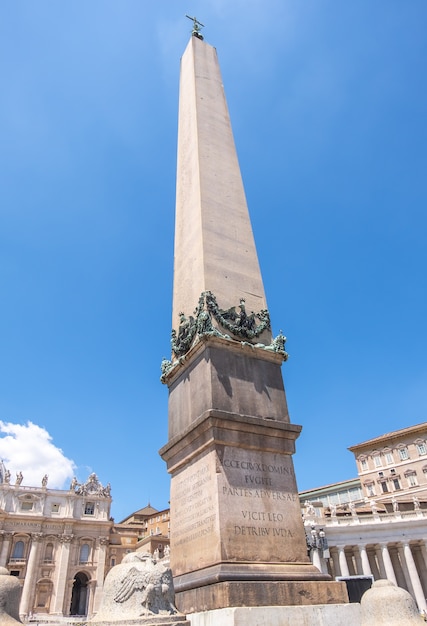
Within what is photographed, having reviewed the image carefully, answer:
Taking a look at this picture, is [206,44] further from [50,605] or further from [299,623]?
[50,605]

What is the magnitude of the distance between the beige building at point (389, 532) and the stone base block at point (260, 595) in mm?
31868

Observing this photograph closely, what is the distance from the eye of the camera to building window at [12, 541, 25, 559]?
62.3 meters

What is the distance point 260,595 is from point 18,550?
227 ft

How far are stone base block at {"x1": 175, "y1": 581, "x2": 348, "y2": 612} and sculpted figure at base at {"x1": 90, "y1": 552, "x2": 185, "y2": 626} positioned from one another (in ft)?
3.65

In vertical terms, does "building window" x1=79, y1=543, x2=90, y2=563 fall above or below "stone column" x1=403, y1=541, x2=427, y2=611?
above

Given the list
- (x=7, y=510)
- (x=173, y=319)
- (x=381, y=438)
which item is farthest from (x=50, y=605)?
(x=173, y=319)

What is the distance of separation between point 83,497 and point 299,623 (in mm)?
71215

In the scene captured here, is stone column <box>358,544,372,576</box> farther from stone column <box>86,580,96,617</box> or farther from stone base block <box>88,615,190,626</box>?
stone column <box>86,580,96,617</box>

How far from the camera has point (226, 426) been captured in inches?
275

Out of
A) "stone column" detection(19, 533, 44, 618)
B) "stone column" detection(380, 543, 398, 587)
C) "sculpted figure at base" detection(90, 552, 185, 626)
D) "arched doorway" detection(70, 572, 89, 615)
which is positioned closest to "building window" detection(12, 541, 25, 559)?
"stone column" detection(19, 533, 44, 618)

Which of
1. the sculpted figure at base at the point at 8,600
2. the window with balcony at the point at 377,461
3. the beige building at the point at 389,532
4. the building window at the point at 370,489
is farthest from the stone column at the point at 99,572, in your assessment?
the sculpted figure at base at the point at 8,600

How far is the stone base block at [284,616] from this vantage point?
5121 millimetres

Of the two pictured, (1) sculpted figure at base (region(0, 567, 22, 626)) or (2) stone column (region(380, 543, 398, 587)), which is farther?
(2) stone column (region(380, 543, 398, 587))

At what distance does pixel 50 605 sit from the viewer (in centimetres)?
5972
